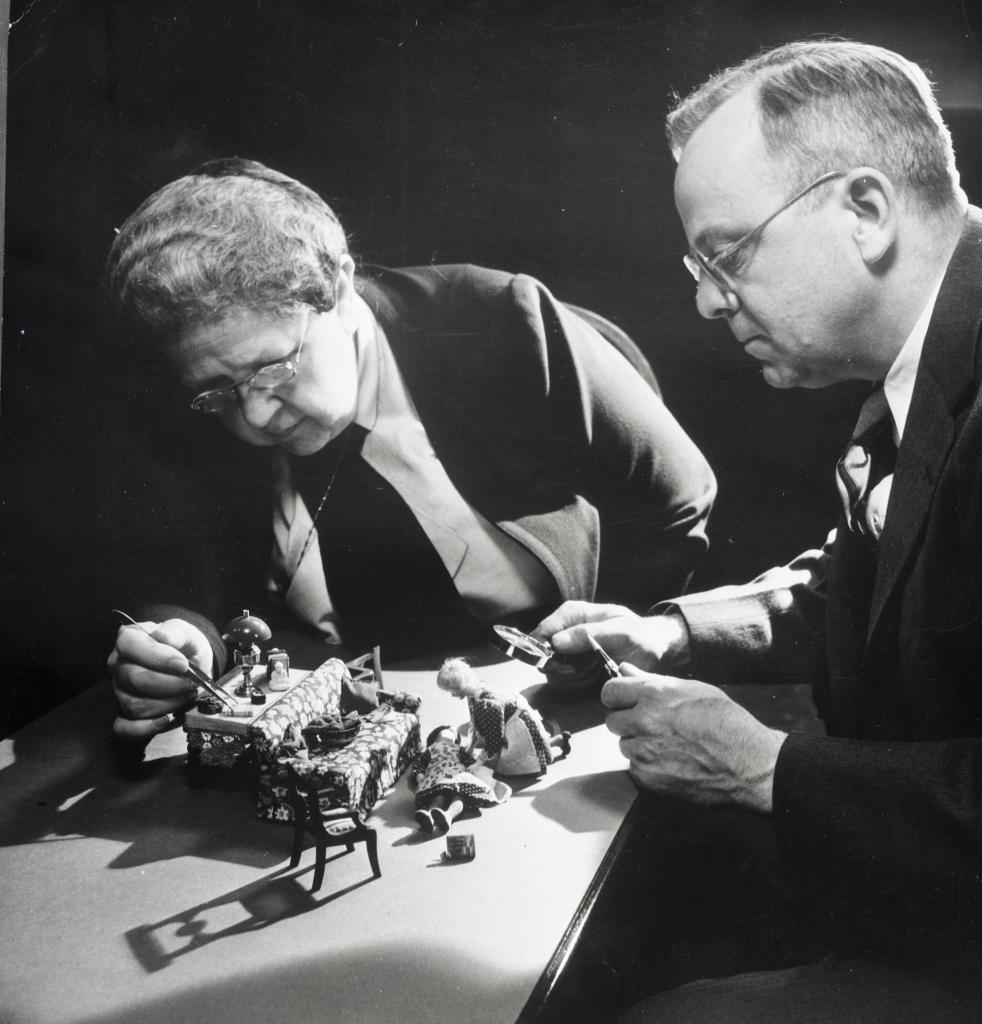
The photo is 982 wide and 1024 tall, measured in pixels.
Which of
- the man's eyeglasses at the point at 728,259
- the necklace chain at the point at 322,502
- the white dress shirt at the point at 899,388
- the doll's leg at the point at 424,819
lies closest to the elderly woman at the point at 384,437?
the necklace chain at the point at 322,502

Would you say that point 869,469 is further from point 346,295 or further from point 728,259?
point 346,295

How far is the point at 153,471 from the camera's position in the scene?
6.77 ft

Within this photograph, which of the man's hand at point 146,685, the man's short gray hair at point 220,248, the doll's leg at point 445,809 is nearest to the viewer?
the doll's leg at point 445,809

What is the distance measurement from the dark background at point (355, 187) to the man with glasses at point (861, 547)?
0.12 m

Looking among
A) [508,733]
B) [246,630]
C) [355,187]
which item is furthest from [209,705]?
[355,187]

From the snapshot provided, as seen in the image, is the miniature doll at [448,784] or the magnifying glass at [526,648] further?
the magnifying glass at [526,648]

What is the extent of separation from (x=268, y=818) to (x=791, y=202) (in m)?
1.34

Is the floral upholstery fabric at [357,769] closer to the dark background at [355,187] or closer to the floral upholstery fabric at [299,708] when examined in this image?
the floral upholstery fabric at [299,708]

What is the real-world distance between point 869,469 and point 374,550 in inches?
40.3

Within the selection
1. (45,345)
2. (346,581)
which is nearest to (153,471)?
(45,345)

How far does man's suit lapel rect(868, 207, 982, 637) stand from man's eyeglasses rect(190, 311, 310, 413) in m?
1.18

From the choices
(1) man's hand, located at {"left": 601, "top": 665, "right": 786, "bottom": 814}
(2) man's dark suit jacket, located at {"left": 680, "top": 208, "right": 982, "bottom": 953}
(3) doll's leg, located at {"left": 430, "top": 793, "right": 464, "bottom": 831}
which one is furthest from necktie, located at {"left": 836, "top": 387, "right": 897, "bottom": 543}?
(3) doll's leg, located at {"left": 430, "top": 793, "right": 464, "bottom": 831}

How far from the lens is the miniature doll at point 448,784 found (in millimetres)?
1552

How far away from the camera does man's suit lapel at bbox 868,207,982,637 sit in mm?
1411
